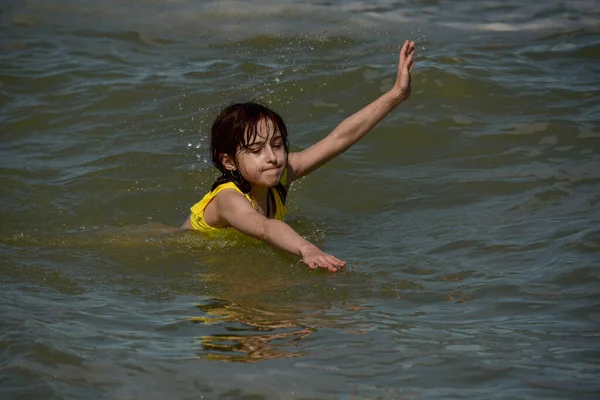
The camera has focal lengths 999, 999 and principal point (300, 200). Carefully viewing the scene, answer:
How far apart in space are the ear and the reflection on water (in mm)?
1199

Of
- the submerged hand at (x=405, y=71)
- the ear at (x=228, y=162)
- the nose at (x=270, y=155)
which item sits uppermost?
the submerged hand at (x=405, y=71)

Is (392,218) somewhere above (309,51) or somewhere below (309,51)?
below

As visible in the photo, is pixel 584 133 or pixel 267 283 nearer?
pixel 267 283

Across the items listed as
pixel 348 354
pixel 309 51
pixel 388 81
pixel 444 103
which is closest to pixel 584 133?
pixel 444 103

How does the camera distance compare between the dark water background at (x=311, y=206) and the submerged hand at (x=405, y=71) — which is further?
the submerged hand at (x=405, y=71)

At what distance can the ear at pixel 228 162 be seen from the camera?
582 cm

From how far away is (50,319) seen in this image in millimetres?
4527

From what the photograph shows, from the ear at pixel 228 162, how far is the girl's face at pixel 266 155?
0.50ft

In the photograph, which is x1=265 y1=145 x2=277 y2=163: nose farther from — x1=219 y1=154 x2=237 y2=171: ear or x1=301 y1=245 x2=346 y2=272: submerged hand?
x1=301 y1=245 x2=346 y2=272: submerged hand

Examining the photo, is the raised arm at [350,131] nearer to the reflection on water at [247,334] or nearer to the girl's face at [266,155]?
the girl's face at [266,155]

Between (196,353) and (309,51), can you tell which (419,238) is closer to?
(196,353)

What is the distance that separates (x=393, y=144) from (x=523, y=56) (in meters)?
2.53

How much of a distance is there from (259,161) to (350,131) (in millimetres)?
734

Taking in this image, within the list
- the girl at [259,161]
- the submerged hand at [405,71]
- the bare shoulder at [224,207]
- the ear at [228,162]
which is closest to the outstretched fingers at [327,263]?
the girl at [259,161]
